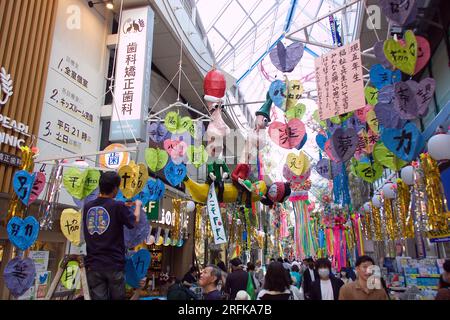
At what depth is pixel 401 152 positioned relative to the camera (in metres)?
4.75

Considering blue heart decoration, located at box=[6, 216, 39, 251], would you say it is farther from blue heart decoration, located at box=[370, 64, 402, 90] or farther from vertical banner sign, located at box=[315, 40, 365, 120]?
blue heart decoration, located at box=[370, 64, 402, 90]

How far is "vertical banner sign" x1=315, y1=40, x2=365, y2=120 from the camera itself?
494 centimetres

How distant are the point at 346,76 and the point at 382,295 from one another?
10.9 feet

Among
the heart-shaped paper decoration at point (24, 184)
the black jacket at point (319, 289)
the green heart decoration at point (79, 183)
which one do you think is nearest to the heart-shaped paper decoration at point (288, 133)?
the black jacket at point (319, 289)

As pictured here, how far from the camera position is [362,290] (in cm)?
289

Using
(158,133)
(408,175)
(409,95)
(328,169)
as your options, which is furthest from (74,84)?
(408,175)

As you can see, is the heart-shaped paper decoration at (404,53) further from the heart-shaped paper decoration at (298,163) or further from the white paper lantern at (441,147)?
the heart-shaped paper decoration at (298,163)

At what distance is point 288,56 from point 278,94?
0.77 m

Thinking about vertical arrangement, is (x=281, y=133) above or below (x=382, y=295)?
above

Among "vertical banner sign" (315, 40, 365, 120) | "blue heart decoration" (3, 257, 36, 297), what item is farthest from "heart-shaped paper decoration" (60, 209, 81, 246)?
"vertical banner sign" (315, 40, 365, 120)

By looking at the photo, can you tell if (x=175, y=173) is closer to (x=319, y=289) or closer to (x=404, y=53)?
(x=319, y=289)
